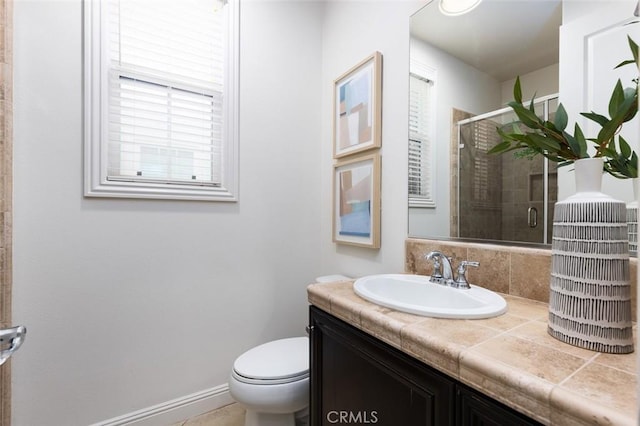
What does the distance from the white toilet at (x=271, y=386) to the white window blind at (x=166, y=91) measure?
0.96 m

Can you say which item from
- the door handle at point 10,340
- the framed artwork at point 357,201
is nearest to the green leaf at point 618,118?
the framed artwork at point 357,201

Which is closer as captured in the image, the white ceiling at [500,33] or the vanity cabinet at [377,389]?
the vanity cabinet at [377,389]

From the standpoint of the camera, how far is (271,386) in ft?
4.00

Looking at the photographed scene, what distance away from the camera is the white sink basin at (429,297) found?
2.60ft

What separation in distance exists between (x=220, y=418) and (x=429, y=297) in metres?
1.30

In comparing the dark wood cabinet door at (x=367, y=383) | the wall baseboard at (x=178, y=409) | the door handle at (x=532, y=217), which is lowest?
the wall baseboard at (x=178, y=409)

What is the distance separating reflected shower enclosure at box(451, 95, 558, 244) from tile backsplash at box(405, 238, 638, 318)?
0.06 meters

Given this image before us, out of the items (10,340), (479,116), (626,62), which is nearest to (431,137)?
(479,116)

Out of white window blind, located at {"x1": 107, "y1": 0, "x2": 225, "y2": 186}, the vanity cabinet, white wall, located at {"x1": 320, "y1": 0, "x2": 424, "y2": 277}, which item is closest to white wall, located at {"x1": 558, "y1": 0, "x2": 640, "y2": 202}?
white wall, located at {"x1": 320, "y1": 0, "x2": 424, "y2": 277}

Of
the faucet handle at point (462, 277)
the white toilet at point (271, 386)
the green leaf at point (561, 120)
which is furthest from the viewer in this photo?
the white toilet at point (271, 386)

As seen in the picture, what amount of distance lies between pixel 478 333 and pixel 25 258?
168cm

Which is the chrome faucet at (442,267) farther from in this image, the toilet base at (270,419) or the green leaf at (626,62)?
the toilet base at (270,419)

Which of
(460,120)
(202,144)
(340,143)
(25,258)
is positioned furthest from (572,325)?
(25,258)

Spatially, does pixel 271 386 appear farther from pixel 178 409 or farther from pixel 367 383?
pixel 178 409
